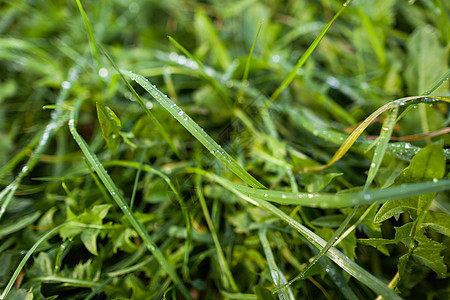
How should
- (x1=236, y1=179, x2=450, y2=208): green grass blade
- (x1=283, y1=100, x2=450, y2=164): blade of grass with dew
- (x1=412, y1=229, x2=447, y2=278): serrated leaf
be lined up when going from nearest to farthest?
(x1=236, y1=179, x2=450, y2=208): green grass blade < (x1=412, y1=229, x2=447, y2=278): serrated leaf < (x1=283, y1=100, x2=450, y2=164): blade of grass with dew

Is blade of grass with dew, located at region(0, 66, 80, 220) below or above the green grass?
above

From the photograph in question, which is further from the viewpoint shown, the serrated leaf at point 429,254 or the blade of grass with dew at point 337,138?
the blade of grass with dew at point 337,138

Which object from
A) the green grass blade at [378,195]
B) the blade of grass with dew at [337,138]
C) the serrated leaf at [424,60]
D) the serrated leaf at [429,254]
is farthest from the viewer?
the serrated leaf at [424,60]

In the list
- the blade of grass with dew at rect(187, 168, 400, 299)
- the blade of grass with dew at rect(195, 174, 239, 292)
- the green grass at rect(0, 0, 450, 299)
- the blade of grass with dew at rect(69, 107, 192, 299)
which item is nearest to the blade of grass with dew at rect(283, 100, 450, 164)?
the green grass at rect(0, 0, 450, 299)

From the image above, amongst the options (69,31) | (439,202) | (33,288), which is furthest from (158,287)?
(69,31)

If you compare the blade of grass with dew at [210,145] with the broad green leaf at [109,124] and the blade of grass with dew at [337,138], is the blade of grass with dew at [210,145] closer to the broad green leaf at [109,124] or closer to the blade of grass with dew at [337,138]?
the broad green leaf at [109,124]

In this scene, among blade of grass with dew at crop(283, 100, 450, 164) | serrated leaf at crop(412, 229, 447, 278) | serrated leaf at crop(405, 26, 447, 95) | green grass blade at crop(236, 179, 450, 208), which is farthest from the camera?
serrated leaf at crop(405, 26, 447, 95)

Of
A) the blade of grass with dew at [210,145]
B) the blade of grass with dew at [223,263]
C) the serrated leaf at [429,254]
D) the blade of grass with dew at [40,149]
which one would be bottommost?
the serrated leaf at [429,254]

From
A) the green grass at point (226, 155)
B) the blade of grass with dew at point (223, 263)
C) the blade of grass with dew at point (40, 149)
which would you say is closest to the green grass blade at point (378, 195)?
the green grass at point (226, 155)

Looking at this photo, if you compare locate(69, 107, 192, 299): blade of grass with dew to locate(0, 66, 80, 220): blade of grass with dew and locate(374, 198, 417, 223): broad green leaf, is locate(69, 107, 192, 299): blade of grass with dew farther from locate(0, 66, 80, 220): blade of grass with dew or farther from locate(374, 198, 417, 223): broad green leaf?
locate(374, 198, 417, 223): broad green leaf
